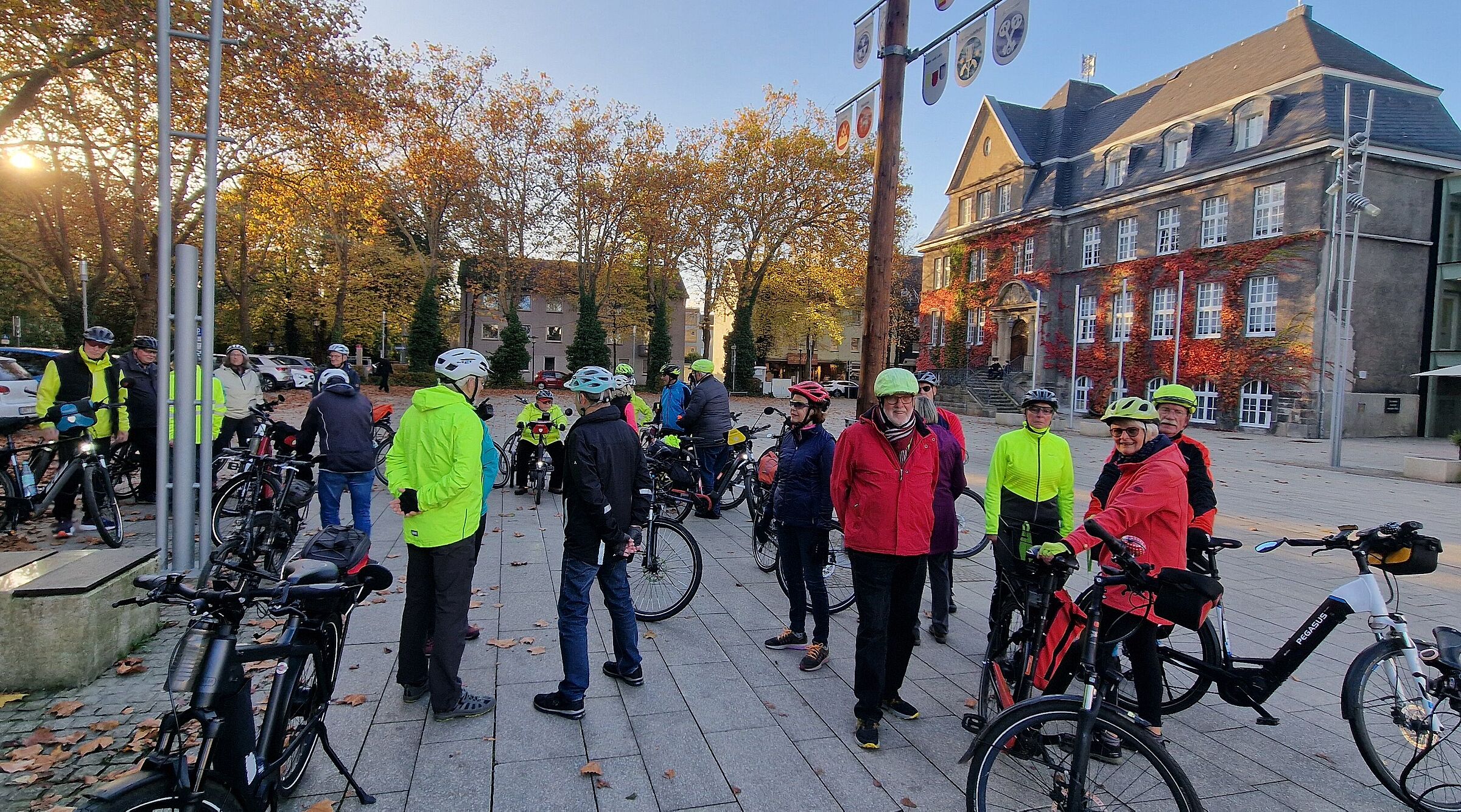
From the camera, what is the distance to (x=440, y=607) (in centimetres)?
388

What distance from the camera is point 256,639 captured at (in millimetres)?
4922

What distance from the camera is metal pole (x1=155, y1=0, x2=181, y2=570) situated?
208 inches

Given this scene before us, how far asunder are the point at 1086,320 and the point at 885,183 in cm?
3400

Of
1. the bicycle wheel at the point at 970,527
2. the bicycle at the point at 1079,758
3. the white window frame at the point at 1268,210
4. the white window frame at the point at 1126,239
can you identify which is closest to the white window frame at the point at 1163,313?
the white window frame at the point at 1126,239

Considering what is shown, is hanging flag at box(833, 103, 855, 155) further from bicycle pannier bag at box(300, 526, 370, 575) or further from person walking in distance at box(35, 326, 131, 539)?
person walking in distance at box(35, 326, 131, 539)

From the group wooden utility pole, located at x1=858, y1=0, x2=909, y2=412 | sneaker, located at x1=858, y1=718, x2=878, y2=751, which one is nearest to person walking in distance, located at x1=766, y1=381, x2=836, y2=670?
sneaker, located at x1=858, y1=718, x2=878, y2=751

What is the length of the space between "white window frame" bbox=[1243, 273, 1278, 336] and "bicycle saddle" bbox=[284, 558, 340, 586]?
33.7m

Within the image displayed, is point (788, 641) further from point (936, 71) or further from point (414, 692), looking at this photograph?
point (936, 71)

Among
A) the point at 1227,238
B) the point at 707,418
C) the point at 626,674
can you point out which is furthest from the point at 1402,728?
the point at 1227,238

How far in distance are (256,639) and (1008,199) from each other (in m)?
42.8

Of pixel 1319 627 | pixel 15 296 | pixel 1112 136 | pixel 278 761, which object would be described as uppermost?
pixel 1112 136

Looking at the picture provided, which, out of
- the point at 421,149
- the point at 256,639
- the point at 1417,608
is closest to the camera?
the point at 256,639

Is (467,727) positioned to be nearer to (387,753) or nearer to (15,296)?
(387,753)

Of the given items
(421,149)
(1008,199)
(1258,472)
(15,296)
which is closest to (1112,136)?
→ (1008,199)
